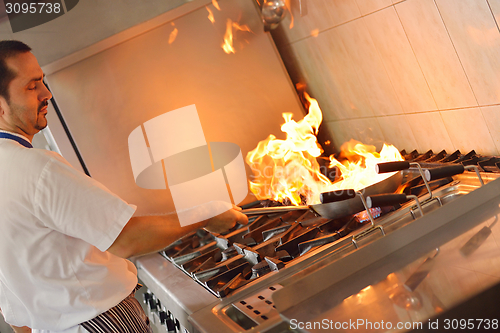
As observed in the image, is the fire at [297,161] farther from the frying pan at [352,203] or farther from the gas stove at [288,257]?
the frying pan at [352,203]

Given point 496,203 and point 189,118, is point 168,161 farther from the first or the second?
point 496,203

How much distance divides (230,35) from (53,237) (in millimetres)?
1323

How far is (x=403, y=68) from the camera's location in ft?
5.09

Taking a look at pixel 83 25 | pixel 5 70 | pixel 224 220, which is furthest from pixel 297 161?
pixel 5 70

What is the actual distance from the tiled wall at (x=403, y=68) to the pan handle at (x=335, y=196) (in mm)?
584

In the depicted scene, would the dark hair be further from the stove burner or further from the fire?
the fire

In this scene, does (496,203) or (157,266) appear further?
(157,266)

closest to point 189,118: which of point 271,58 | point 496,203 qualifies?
point 271,58

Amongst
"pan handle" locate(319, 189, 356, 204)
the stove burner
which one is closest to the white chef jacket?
the stove burner

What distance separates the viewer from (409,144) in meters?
1.74

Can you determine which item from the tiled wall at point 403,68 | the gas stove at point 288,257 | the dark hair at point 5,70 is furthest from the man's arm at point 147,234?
the tiled wall at point 403,68

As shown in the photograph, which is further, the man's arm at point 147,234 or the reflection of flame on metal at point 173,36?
the reflection of flame on metal at point 173,36

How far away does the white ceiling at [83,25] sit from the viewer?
178cm

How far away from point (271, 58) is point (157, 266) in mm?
1180
